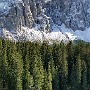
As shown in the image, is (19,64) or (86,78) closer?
(19,64)

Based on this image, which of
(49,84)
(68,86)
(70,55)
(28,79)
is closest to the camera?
(28,79)

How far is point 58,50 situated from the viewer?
11538cm

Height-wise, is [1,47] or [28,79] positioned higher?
[1,47]

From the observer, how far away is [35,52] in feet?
344

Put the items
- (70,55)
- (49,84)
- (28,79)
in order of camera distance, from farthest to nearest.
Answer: (70,55) → (49,84) → (28,79)

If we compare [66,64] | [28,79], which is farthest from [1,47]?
[66,64]

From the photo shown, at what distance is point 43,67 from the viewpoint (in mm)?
109000

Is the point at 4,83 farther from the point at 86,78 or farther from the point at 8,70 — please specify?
the point at 86,78

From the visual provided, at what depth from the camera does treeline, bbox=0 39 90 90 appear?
9438 cm

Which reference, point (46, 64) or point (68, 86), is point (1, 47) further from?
point (68, 86)

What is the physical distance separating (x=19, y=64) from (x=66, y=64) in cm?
2251

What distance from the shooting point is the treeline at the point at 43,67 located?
94375mm

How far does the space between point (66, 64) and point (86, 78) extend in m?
7.51

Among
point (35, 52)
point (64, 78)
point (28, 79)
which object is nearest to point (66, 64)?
point (64, 78)
